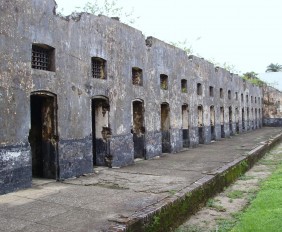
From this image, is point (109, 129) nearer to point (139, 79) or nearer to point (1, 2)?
point (139, 79)

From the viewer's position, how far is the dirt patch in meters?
7.66

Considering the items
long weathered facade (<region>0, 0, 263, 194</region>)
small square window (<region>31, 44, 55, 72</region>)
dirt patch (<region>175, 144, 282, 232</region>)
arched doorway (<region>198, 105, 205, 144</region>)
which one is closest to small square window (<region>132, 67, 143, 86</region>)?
long weathered facade (<region>0, 0, 263, 194</region>)

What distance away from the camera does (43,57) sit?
10086 millimetres

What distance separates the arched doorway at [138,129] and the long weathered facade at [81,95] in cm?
4

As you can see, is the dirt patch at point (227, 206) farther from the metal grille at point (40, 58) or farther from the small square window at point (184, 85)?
the small square window at point (184, 85)

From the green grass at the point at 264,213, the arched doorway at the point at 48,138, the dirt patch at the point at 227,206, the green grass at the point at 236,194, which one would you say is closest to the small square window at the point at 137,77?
the arched doorway at the point at 48,138

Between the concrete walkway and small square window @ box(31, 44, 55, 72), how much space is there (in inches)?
125

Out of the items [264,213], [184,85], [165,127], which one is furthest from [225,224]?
[184,85]

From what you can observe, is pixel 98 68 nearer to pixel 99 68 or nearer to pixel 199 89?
pixel 99 68

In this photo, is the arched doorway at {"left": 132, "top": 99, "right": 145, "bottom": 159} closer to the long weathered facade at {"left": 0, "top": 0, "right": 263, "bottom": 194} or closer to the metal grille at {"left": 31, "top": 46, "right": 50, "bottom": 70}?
the long weathered facade at {"left": 0, "top": 0, "right": 263, "bottom": 194}

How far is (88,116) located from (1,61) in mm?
3647

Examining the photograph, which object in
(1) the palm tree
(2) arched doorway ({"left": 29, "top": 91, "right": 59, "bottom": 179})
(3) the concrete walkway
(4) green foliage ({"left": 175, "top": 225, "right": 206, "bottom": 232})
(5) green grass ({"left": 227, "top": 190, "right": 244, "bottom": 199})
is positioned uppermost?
(1) the palm tree

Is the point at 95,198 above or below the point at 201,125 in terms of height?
below

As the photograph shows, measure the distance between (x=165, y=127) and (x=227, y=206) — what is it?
27.5 ft
